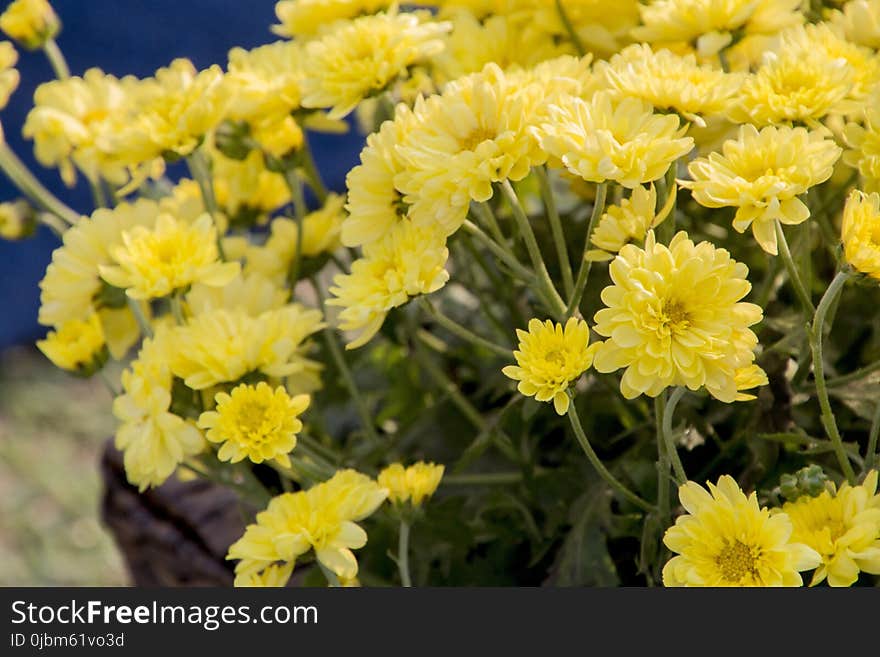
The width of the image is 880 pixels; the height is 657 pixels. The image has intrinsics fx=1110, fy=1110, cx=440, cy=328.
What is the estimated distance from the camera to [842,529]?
1.77 feet

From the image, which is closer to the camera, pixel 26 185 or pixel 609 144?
pixel 609 144

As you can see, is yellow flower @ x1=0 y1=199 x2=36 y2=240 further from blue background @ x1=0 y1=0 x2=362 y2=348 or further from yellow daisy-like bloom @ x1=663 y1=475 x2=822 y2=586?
blue background @ x1=0 y1=0 x2=362 y2=348

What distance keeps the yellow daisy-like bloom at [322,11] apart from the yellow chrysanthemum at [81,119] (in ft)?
0.46

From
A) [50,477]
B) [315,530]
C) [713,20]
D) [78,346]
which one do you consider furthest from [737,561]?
[50,477]

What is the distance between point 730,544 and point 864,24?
36 cm

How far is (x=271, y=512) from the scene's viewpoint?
63cm

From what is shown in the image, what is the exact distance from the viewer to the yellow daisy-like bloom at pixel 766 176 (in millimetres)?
532

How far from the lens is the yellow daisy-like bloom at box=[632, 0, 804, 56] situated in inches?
27.1

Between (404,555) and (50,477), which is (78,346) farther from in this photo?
(50,477)

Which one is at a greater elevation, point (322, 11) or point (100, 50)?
point (322, 11)

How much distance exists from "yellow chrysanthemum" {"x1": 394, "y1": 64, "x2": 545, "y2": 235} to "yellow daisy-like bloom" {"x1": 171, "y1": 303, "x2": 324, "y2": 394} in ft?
0.44

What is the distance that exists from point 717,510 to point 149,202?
1.46 feet

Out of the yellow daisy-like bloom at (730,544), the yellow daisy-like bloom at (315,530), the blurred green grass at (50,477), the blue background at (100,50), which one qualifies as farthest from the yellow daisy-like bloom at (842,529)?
the blue background at (100,50)

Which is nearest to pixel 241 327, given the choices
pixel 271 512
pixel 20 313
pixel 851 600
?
pixel 271 512
